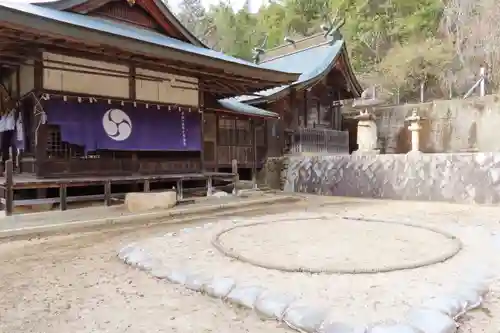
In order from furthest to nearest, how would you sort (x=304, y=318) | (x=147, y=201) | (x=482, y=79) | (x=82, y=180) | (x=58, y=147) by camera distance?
(x=482, y=79) < (x=58, y=147) < (x=147, y=201) < (x=82, y=180) < (x=304, y=318)

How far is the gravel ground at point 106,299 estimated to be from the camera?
2.95 metres

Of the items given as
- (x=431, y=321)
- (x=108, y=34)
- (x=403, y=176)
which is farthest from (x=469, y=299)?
(x=403, y=176)

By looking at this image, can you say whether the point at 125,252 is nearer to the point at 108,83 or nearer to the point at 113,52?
the point at 113,52

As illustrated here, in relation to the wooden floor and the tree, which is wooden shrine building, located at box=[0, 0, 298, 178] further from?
the tree

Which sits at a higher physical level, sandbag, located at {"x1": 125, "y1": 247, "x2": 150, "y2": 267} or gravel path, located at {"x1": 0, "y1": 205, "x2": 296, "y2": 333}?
sandbag, located at {"x1": 125, "y1": 247, "x2": 150, "y2": 267}

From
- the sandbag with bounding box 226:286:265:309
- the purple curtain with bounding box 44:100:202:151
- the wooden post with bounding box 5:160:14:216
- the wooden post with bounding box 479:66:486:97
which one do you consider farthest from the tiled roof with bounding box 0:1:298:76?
the wooden post with bounding box 479:66:486:97

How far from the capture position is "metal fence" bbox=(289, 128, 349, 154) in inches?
661

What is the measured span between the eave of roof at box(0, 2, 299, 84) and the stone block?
10.8ft

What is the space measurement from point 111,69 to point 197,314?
809 centimetres

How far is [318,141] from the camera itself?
57.2 feet

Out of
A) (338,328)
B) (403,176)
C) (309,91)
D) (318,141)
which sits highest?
(309,91)

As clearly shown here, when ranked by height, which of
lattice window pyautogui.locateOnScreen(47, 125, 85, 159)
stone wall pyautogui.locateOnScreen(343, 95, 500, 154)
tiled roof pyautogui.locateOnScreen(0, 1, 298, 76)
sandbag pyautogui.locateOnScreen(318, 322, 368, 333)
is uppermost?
tiled roof pyautogui.locateOnScreen(0, 1, 298, 76)

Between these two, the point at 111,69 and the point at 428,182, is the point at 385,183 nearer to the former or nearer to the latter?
the point at 428,182

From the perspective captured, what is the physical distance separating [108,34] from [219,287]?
644cm
